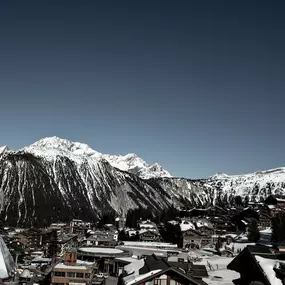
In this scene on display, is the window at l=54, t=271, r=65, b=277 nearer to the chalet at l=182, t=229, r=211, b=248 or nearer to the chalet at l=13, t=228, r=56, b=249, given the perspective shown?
the chalet at l=182, t=229, r=211, b=248

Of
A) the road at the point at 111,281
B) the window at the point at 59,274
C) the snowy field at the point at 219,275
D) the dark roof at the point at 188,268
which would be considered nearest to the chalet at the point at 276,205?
the snowy field at the point at 219,275

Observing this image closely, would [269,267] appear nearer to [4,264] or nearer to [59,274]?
[4,264]

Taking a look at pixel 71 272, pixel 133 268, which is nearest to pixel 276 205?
pixel 71 272

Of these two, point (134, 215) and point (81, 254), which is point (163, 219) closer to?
point (134, 215)

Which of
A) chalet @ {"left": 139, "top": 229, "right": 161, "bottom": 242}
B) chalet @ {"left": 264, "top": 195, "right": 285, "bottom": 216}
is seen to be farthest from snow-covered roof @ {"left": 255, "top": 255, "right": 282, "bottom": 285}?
chalet @ {"left": 264, "top": 195, "right": 285, "bottom": 216}

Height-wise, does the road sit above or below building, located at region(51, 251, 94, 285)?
below

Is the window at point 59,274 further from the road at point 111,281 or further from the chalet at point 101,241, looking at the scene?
the chalet at point 101,241

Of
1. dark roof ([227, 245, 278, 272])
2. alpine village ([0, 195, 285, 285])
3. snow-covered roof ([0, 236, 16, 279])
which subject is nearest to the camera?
dark roof ([227, 245, 278, 272])
